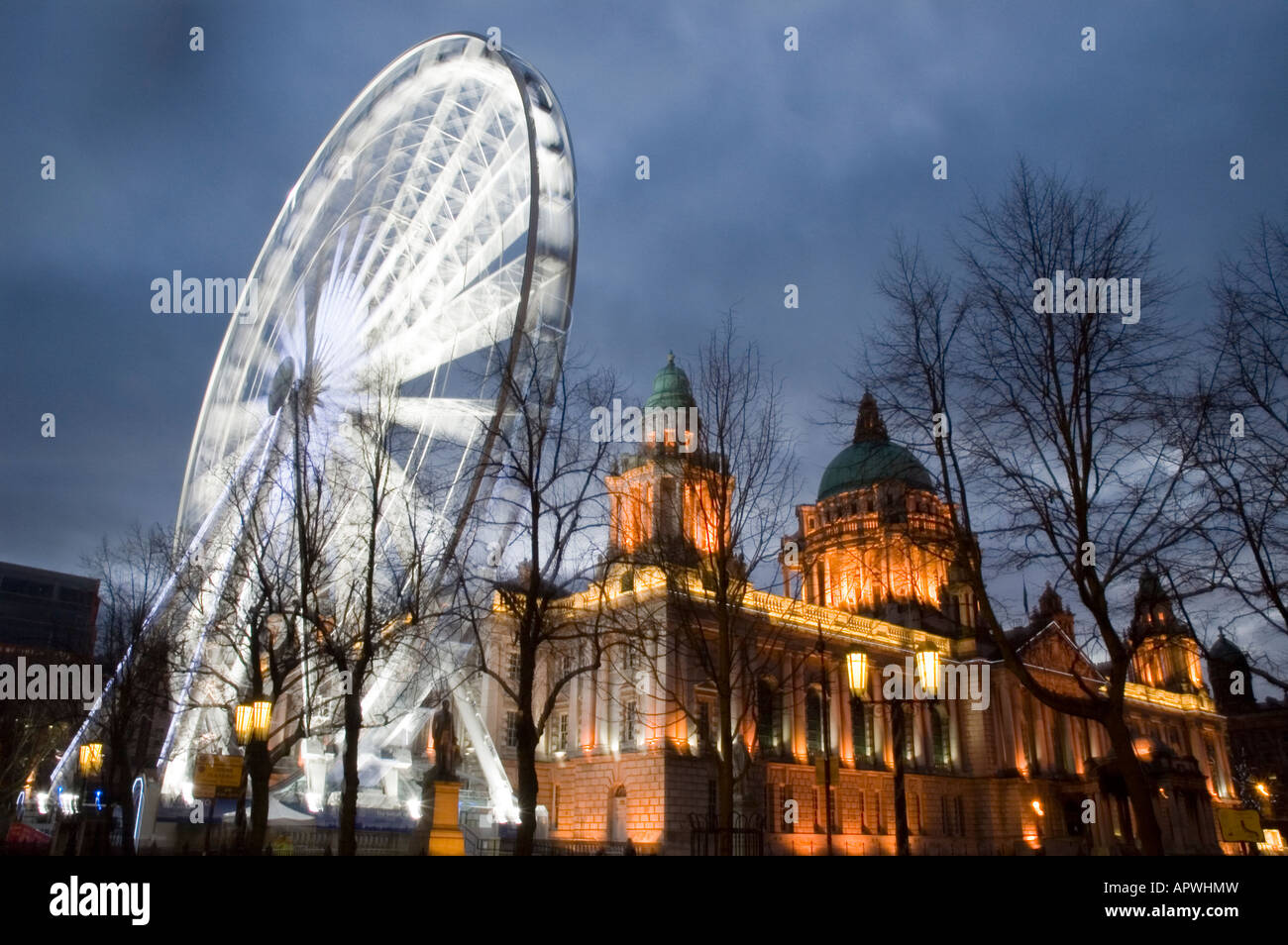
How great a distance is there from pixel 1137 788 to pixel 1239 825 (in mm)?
3761

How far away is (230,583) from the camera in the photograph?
30.8m

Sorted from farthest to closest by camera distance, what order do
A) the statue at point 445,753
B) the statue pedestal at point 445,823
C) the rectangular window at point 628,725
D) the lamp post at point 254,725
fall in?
the rectangular window at point 628,725 → the statue at point 445,753 → the statue pedestal at point 445,823 → the lamp post at point 254,725

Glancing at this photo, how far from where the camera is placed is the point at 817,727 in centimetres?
6231

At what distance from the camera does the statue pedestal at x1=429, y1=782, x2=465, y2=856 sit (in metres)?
32.2

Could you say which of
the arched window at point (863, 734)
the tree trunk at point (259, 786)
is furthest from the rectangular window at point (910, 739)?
the tree trunk at point (259, 786)

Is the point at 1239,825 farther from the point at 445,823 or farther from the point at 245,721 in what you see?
the point at 445,823

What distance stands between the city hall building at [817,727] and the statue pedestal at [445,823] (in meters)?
6.77

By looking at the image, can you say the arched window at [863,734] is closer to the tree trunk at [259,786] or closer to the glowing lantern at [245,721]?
the tree trunk at [259,786]

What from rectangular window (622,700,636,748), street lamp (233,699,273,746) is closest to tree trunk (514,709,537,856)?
street lamp (233,699,273,746)

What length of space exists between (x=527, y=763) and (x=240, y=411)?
54.6 ft

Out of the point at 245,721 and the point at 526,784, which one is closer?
the point at 526,784

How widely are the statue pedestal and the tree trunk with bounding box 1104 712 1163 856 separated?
2042cm

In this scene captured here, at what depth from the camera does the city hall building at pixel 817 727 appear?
43.5 meters

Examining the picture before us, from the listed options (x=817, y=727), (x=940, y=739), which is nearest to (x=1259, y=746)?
(x=940, y=739)
